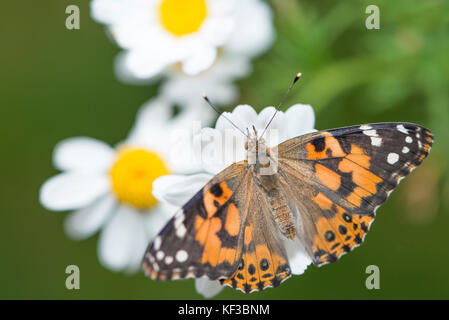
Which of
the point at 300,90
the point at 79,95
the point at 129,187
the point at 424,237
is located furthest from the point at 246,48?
the point at 424,237

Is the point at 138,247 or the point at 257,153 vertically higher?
the point at 257,153

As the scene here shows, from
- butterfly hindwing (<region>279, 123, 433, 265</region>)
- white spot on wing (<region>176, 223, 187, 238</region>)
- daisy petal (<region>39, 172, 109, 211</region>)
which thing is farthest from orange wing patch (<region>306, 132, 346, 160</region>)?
daisy petal (<region>39, 172, 109, 211</region>)

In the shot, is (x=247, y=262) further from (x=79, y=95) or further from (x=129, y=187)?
(x=79, y=95)

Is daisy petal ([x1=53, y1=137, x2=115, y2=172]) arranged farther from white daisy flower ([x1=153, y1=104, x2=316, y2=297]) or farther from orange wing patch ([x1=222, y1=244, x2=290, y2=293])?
orange wing patch ([x1=222, y1=244, x2=290, y2=293])

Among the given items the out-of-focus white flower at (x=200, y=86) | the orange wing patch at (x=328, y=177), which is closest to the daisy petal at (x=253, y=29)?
the out-of-focus white flower at (x=200, y=86)

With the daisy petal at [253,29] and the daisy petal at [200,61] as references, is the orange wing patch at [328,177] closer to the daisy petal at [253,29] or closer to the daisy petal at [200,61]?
the daisy petal at [200,61]

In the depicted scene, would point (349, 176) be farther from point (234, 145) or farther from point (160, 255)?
point (160, 255)

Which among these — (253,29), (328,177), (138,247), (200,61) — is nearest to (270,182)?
(328,177)

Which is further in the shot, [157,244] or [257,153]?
[257,153]
